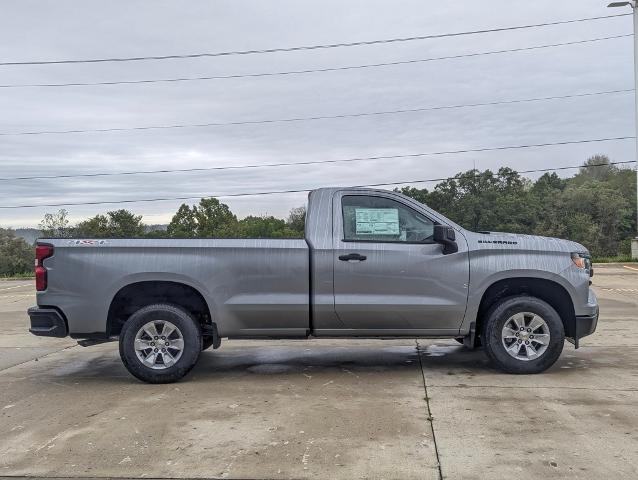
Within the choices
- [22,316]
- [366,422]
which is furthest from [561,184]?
[366,422]

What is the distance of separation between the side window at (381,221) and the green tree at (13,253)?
2390 inches

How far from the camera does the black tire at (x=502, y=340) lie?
6590 millimetres

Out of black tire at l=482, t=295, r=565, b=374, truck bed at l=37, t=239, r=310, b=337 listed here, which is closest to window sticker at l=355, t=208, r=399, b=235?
truck bed at l=37, t=239, r=310, b=337

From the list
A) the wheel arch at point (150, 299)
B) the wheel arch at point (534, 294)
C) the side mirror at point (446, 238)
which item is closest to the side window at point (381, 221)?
the side mirror at point (446, 238)

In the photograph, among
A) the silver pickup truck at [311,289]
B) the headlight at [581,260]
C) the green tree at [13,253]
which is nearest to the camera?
the silver pickup truck at [311,289]

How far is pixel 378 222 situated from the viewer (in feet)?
22.2

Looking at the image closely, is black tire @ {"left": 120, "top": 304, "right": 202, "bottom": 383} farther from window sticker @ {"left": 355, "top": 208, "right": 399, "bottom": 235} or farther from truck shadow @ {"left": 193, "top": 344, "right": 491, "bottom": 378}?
window sticker @ {"left": 355, "top": 208, "right": 399, "bottom": 235}

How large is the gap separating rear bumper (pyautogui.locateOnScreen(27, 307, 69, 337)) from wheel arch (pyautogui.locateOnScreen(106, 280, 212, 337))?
17.4 inches

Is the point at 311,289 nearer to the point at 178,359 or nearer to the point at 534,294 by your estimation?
the point at 178,359

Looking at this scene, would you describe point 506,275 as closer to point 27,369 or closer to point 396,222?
point 396,222

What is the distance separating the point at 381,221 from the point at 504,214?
23737 millimetres

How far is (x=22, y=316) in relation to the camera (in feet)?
42.4

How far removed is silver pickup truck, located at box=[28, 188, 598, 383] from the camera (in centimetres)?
655

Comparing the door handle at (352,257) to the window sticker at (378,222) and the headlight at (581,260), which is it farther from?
the headlight at (581,260)
